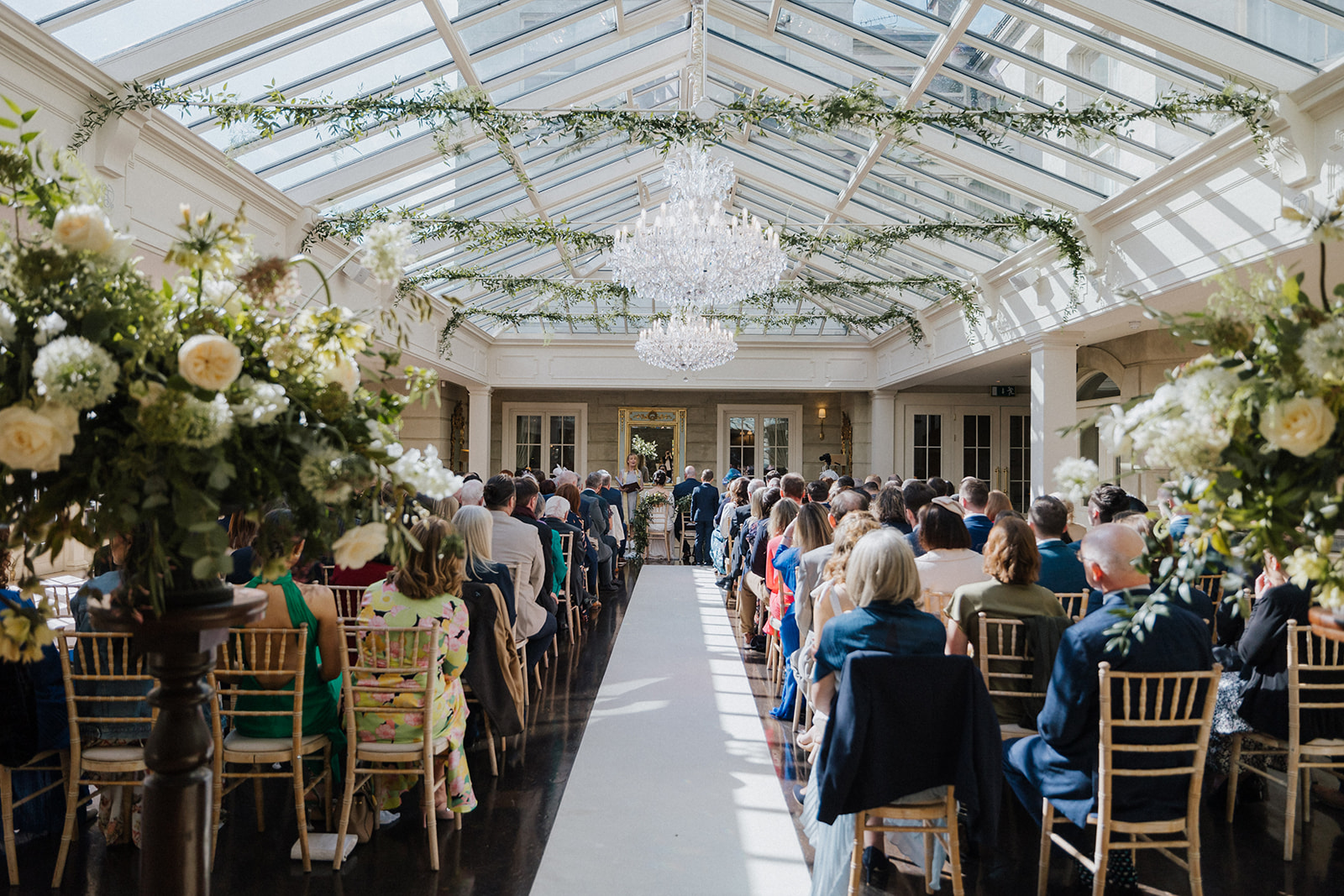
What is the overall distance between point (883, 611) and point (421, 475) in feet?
6.00

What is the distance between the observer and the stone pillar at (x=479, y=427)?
A: 46.4 feet

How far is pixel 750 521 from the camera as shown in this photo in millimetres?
7375

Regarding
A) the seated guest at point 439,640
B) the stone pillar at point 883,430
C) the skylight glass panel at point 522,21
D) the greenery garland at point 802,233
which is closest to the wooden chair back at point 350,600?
the seated guest at point 439,640

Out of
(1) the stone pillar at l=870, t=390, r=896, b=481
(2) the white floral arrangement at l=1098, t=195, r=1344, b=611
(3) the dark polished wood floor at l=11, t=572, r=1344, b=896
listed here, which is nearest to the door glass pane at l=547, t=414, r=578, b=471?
(1) the stone pillar at l=870, t=390, r=896, b=481

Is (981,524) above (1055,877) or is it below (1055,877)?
above

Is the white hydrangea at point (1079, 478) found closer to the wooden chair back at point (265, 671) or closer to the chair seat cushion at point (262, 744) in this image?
the wooden chair back at point (265, 671)

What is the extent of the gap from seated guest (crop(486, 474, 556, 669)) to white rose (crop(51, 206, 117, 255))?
4.06 meters

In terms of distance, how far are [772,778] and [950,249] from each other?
6.66 m

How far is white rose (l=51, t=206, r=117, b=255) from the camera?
146 cm

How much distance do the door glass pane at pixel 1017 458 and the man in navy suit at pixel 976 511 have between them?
33.4ft

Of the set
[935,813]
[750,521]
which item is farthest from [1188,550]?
[750,521]

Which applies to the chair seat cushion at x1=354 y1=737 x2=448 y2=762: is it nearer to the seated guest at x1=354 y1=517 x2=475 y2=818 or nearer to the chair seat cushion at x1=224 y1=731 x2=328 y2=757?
the seated guest at x1=354 y1=517 x2=475 y2=818

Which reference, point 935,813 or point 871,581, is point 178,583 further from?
point 935,813

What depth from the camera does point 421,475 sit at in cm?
170
